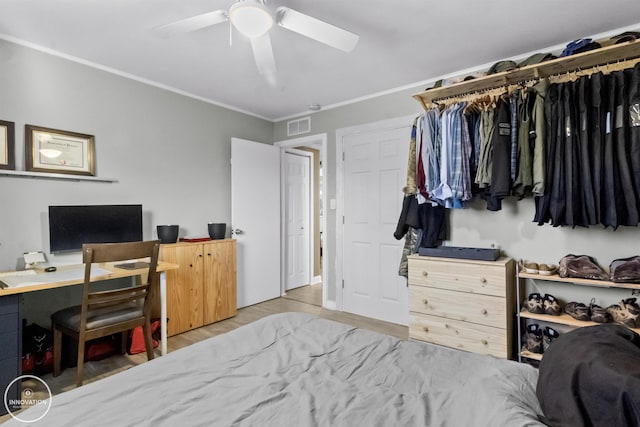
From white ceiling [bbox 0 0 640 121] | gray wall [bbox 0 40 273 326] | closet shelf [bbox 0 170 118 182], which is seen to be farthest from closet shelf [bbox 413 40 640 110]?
closet shelf [bbox 0 170 118 182]

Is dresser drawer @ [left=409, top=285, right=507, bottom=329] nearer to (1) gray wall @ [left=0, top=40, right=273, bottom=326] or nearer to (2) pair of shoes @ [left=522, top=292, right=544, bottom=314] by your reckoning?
(2) pair of shoes @ [left=522, top=292, right=544, bottom=314]

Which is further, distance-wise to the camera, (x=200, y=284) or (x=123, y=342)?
(x=200, y=284)

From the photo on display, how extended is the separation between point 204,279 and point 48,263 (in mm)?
1243

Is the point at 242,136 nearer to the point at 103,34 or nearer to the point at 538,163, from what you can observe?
the point at 103,34

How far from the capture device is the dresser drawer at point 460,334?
2.34m

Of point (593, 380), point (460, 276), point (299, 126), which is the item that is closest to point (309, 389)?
point (593, 380)

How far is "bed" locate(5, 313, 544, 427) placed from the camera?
91cm

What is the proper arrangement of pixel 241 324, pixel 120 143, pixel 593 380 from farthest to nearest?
pixel 241 324 → pixel 120 143 → pixel 593 380

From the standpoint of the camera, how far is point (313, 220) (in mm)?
5184

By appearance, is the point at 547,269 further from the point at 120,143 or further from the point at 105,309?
the point at 120,143

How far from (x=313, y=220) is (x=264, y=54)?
3392mm

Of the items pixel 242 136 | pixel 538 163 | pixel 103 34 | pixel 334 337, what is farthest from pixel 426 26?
pixel 242 136

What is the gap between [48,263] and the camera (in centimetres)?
256

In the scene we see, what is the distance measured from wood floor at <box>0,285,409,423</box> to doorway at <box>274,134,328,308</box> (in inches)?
1.2
